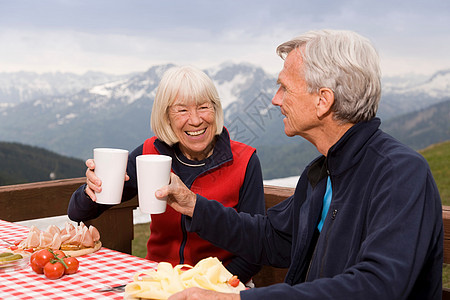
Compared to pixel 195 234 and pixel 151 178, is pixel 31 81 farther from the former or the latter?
pixel 151 178

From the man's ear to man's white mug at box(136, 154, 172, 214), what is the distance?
18.6 inches

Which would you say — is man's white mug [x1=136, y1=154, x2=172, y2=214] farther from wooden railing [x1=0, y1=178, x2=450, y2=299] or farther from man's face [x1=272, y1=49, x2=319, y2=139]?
wooden railing [x1=0, y1=178, x2=450, y2=299]

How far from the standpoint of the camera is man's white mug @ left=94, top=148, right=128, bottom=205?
165cm

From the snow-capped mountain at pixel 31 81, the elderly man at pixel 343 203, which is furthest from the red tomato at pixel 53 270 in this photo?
the snow-capped mountain at pixel 31 81

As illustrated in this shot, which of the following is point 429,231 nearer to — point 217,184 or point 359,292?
point 359,292

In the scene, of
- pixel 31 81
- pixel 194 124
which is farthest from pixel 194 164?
pixel 31 81

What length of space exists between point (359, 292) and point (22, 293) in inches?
38.1

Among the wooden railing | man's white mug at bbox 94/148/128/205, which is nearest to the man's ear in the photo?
man's white mug at bbox 94/148/128/205

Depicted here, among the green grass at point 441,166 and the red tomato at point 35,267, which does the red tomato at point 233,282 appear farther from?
the green grass at point 441,166

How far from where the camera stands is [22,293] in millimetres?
1505

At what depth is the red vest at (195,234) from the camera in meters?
2.28

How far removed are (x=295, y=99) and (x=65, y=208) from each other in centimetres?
193

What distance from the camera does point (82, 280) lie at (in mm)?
1615

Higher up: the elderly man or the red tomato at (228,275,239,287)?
the elderly man
